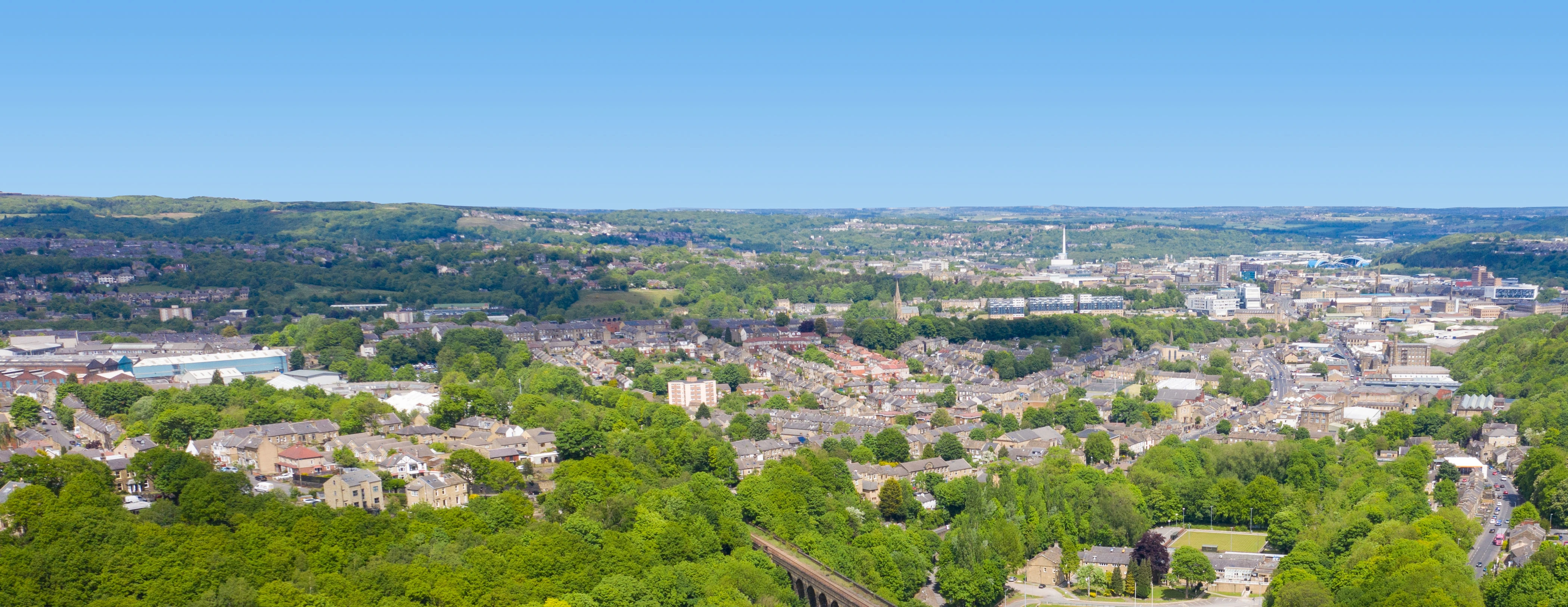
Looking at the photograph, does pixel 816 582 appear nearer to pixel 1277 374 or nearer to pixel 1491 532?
pixel 1491 532

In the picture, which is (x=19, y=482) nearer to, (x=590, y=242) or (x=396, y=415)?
(x=396, y=415)

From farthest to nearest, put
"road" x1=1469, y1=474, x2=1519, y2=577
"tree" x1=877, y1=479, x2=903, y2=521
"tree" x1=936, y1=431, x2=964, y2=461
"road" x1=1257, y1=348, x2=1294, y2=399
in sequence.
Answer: "road" x1=1257, y1=348, x2=1294, y2=399, "tree" x1=936, y1=431, x2=964, y2=461, "tree" x1=877, y1=479, x2=903, y2=521, "road" x1=1469, y1=474, x2=1519, y2=577

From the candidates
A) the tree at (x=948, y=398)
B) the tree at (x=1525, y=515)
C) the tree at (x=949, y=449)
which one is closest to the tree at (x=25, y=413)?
the tree at (x=949, y=449)

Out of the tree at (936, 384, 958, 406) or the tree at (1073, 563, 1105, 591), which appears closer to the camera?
the tree at (1073, 563, 1105, 591)

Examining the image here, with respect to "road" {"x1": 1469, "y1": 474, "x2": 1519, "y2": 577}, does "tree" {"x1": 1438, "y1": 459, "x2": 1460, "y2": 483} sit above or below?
above

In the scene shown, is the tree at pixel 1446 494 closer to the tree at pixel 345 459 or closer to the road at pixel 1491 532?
the road at pixel 1491 532

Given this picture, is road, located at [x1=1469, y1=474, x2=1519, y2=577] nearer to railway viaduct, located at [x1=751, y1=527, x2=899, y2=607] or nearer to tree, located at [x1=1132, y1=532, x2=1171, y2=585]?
tree, located at [x1=1132, y1=532, x2=1171, y2=585]

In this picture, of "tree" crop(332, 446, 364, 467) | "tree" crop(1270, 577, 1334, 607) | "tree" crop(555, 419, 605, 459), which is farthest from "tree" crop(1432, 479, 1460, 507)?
"tree" crop(332, 446, 364, 467)

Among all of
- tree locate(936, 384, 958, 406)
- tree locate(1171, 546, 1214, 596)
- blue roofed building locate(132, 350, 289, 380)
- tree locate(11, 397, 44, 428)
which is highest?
tree locate(11, 397, 44, 428)
